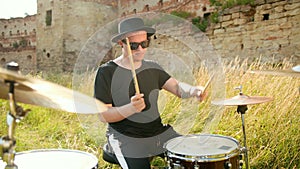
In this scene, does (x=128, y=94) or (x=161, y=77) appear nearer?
(x=128, y=94)

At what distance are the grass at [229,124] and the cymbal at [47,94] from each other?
181 centimetres

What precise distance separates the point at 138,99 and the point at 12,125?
0.86m

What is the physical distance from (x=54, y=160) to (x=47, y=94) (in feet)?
2.65

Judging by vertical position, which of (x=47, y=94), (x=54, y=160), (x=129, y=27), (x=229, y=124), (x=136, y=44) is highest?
(x=129, y=27)

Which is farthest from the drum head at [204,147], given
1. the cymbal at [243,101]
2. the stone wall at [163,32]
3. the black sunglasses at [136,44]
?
the stone wall at [163,32]

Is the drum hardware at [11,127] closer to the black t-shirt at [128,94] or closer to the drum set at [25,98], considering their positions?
the drum set at [25,98]

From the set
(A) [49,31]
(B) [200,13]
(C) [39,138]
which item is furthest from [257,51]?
(A) [49,31]

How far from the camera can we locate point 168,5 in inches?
401

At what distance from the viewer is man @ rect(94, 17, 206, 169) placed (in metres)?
2.16

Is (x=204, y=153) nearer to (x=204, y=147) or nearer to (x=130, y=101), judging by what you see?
(x=204, y=147)

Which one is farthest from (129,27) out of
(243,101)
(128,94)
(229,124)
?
(229,124)

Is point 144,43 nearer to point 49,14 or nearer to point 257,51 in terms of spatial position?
point 257,51

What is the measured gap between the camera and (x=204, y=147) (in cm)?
196

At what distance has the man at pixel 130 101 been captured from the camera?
216 cm
